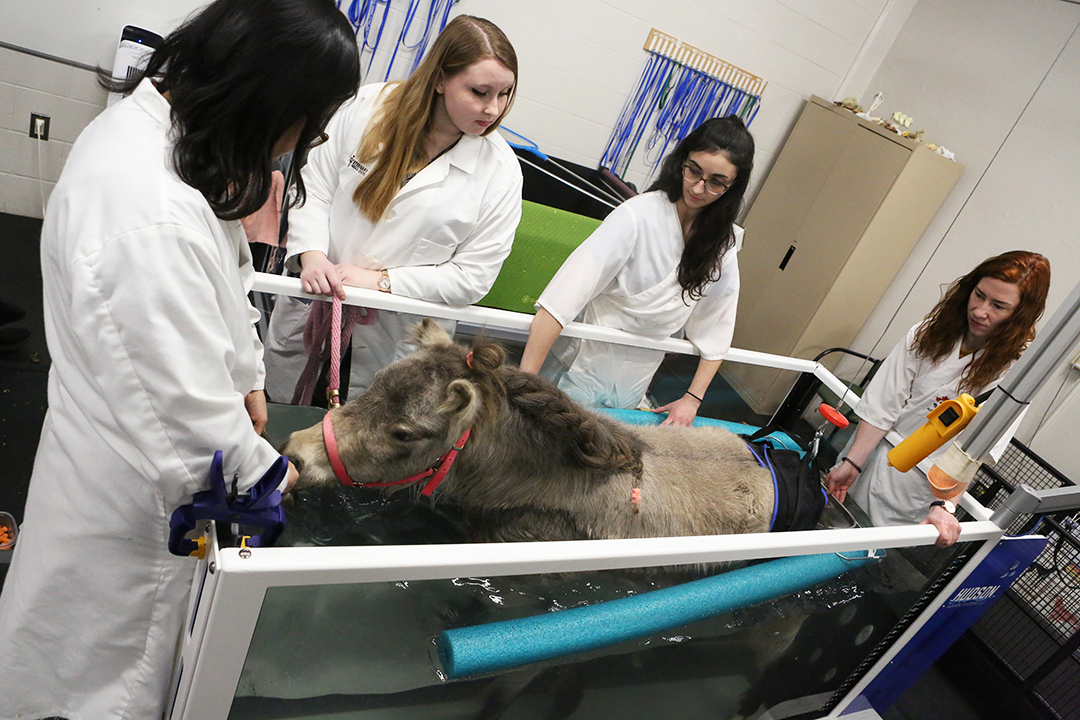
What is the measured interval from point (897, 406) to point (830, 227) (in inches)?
98.7

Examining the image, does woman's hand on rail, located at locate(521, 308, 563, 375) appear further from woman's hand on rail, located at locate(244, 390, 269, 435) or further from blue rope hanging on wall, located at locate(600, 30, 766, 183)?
blue rope hanging on wall, located at locate(600, 30, 766, 183)

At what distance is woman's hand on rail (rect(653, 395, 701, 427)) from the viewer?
2.23 m

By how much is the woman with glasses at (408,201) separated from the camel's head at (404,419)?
26 centimetres

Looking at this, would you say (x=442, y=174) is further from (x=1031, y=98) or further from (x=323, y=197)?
(x=1031, y=98)

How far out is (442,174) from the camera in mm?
1939

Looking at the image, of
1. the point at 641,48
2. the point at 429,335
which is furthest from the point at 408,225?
the point at 641,48

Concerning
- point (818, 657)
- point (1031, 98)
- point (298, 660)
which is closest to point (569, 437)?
point (298, 660)

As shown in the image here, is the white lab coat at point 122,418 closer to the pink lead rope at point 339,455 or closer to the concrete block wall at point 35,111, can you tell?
the pink lead rope at point 339,455

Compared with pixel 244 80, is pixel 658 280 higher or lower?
lower

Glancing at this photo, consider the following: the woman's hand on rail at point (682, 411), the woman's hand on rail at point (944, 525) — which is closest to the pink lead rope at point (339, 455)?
the woman's hand on rail at point (682, 411)

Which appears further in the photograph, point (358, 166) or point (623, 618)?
point (358, 166)

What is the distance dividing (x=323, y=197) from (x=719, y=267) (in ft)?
4.20

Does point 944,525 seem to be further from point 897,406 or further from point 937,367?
point 937,367

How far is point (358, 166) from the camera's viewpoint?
1935 millimetres
